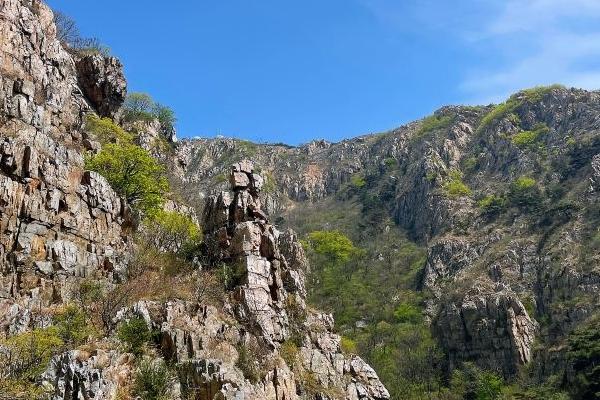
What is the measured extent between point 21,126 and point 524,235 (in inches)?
2706

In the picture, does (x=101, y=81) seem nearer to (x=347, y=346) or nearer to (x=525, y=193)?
(x=347, y=346)

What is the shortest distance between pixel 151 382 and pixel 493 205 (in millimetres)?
78853

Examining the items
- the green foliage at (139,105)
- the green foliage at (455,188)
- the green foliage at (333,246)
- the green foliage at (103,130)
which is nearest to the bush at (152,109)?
the green foliage at (139,105)

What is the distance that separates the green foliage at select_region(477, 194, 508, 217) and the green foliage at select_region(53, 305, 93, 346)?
76.9 metres

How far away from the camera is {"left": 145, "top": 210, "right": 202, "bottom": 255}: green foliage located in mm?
42312

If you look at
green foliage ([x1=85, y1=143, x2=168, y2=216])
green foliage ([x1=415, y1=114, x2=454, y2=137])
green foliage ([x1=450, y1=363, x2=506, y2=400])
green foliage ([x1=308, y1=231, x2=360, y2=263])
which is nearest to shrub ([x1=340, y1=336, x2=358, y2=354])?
green foliage ([x1=450, y1=363, x2=506, y2=400])

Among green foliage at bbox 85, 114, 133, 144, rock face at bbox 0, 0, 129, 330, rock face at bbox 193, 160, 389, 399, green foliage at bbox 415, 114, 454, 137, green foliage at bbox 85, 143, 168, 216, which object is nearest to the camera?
rock face at bbox 0, 0, 129, 330

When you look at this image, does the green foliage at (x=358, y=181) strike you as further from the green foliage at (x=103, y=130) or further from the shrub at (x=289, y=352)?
the shrub at (x=289, y=352)

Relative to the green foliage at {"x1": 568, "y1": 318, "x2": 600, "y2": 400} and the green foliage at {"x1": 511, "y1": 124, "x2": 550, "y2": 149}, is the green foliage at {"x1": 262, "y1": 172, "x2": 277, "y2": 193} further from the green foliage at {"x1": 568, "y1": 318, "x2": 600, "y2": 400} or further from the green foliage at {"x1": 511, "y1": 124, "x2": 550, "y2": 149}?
the green foliage at {"x1": 568, "y1": 318, "x2": 600, "y2": 400}

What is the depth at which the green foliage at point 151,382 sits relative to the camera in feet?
90.6

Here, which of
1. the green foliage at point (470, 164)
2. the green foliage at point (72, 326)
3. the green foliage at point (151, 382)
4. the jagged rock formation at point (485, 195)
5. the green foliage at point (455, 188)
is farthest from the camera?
the green foliage at point (470, 164)

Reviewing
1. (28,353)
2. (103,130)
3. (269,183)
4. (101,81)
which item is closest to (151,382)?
(28,353)

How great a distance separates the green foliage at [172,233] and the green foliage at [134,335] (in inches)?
432

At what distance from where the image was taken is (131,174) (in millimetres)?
46281
